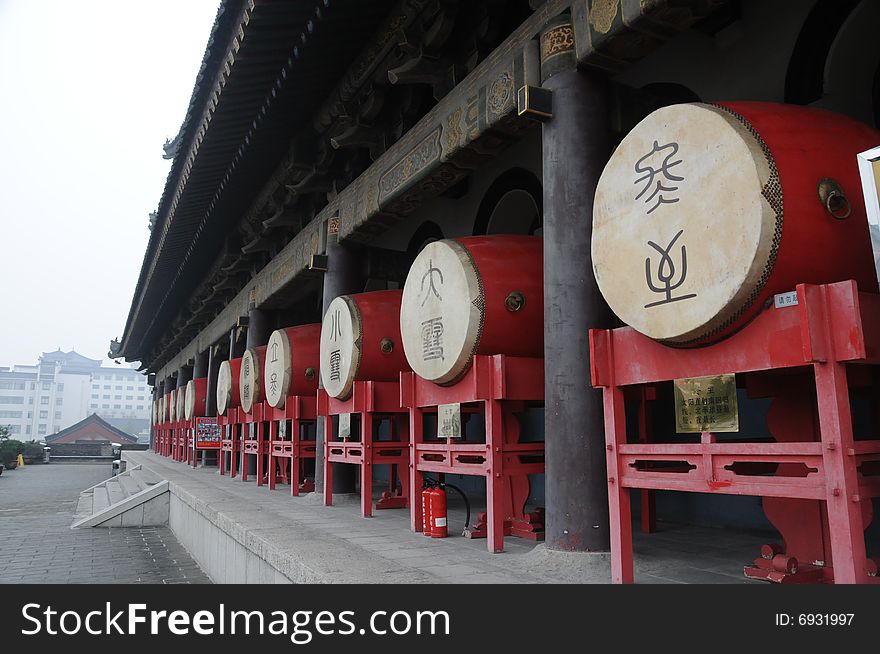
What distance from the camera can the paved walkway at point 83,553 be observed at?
675cm

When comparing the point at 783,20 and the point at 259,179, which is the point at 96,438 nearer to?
the point at 259,179

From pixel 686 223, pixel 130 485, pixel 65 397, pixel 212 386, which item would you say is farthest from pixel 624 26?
pixel 65 397

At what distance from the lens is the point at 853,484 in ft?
7.95

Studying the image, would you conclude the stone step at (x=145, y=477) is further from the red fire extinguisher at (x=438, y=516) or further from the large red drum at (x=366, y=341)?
the red fire extinguisher at (x=438, y=516)

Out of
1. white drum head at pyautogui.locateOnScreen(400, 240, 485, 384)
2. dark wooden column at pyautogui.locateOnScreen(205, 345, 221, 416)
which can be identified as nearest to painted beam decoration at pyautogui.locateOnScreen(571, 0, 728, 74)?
white drum head at pyautogui.locateOnScreen(400, 240, 485, 384)

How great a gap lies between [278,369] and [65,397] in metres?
96.6

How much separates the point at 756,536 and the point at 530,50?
3.71m

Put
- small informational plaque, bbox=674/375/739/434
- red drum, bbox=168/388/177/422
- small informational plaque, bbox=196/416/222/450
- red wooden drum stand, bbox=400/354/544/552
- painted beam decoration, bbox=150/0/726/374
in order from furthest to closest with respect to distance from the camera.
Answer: red drum, bbox=168/388/177/422 → small informational plaque, bbox=196/416/222/450 → red wooden drum stand, bbox=400/354/544/552 → painted beam decoration, bbox=150/0/726/374 → small informational plaque, bbox=674/375/739/434

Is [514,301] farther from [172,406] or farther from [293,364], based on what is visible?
[172,406]

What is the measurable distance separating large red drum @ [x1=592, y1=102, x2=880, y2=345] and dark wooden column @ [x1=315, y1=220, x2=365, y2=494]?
5209 mm

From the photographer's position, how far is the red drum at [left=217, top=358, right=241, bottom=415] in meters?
12.9

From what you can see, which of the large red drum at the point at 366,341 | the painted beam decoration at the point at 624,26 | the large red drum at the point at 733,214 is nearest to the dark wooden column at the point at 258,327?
the large red drum at the point at 366,341

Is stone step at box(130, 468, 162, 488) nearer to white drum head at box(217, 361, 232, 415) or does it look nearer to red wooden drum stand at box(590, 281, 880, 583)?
white drum head at box(217, 361, 232, 415)

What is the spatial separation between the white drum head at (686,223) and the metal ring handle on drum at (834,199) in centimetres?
21
